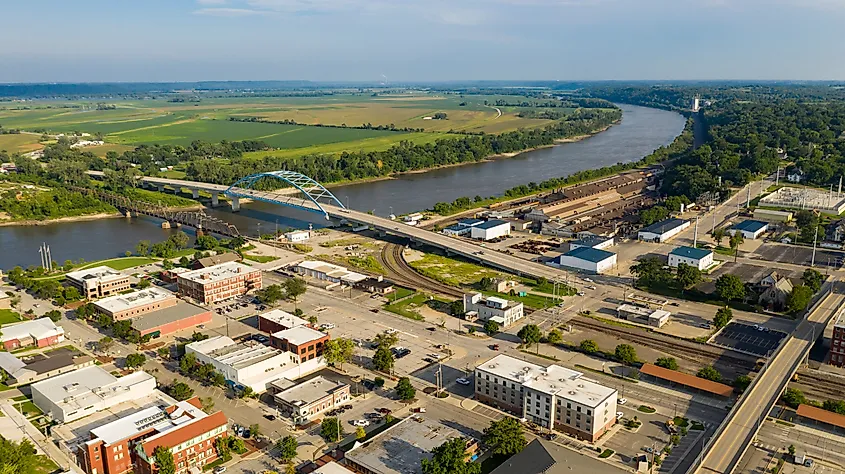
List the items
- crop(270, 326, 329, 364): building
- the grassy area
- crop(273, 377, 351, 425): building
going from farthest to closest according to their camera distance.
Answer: the grassy area → crop(270, 326, 329, 364): building → crop(273, 377, 351, 425): building

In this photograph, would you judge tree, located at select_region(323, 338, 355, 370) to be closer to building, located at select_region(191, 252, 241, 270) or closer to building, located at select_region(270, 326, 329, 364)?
building, located at select_region(270, 326, 329, 364)

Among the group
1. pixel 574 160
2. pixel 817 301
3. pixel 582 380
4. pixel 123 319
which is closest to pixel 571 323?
pixel 582 380

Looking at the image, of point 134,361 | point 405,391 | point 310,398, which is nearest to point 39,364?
point 134,361

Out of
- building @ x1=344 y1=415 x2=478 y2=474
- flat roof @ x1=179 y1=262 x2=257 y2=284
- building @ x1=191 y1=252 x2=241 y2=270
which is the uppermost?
flat roof @ x1=179 y1=262 x2=257 y2=284

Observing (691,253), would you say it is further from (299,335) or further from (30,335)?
(30,335)

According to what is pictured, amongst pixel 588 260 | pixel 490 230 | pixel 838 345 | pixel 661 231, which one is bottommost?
pixel 838 345

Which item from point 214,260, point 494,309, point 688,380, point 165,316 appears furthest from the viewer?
point 214,260

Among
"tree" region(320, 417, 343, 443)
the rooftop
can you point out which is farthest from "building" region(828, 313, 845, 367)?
"tree" region(320, 417, 343, 443)
